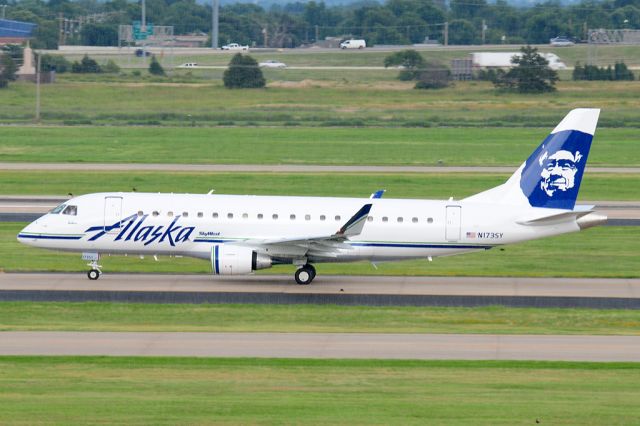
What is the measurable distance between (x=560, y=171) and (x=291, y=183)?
32074mm

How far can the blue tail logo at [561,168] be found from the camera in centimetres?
4288

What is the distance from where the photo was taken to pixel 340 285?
43.2 metres

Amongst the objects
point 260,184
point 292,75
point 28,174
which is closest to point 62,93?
point 292,75

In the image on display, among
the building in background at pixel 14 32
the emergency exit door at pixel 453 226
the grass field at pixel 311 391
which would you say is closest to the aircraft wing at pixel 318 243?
the emergency exit door at pixel 453 226

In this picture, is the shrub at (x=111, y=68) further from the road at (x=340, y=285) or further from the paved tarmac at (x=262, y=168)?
the road at (x=340, y=285)

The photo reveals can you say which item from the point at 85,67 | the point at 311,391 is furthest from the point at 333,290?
the point at 85,67

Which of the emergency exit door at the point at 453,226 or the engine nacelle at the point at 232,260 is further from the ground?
the emergency exit door at the point at 453,226

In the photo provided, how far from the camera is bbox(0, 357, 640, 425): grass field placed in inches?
990

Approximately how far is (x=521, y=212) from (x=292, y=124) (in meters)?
76.7

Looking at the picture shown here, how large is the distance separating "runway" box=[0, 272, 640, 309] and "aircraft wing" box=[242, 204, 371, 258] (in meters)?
1.26

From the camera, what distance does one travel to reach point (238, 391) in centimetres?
2734

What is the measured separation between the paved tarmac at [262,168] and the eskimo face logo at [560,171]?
1505 inches

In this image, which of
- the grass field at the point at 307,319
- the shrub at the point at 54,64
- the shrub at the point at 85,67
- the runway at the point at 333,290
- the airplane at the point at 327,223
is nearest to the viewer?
the grass field at the point at 307,319

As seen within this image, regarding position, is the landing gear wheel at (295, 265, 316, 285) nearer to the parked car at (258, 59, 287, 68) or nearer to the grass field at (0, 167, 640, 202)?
the grass field at (0, 167, 640, 202)
